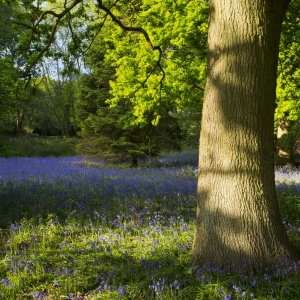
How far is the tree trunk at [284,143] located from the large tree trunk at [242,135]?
40.5 feet

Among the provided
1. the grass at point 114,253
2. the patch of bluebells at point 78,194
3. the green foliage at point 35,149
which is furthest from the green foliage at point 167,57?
the green foliage at point 35,149

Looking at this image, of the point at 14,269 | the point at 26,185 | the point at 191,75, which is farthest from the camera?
the point at 191,75

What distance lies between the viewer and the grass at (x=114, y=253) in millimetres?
3574

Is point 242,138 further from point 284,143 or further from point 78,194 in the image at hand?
point 284,143

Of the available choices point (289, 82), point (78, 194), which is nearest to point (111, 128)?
point (289, 82)

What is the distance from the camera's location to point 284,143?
1558 centimetres

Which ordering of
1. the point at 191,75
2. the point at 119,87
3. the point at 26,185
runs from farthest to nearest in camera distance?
the point at 119,87
the point at 191,75
the point at 26,185

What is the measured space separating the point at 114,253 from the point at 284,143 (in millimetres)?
12744

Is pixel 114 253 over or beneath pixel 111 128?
beneath

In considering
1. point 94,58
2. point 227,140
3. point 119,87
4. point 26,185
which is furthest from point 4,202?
point 94,58

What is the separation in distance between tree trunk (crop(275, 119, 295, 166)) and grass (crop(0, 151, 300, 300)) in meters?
7.62

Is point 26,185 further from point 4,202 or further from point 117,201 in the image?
point 117,201

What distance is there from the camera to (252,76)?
12.6ft

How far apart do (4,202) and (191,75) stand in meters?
7.51
